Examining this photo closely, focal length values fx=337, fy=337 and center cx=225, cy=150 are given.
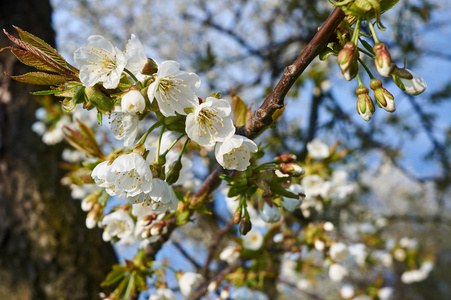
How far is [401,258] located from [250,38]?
171 inches

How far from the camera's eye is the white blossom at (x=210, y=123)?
1.88 feet

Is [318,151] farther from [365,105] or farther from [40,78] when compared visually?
[40,78]

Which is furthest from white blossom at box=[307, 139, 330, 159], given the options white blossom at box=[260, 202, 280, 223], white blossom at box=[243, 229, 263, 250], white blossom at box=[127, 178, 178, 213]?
white blossom at box=[127, 178, 178, 213]

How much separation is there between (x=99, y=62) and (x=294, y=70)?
326mm

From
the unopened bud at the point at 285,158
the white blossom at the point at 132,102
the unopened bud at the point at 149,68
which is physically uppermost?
the unopened bud at the point at 149,68

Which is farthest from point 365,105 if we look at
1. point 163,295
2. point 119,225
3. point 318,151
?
point 318,151

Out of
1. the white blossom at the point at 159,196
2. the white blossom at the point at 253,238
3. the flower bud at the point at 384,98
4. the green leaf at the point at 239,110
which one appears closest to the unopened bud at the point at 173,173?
the white blossom at the point at 159,196

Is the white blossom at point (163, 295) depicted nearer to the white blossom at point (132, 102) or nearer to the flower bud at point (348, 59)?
the white blossom at point (132, 102)

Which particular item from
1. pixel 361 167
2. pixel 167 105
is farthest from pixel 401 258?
pixel 167 105

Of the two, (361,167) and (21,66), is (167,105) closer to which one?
(21,66)

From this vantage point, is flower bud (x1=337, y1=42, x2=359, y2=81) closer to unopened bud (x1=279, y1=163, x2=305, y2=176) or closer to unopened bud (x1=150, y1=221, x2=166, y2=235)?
unopened bud (x1=279, y1=163, x2=305, y2=176)

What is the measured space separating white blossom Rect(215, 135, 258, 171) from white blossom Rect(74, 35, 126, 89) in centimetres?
21

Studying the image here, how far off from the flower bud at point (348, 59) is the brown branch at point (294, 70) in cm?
4

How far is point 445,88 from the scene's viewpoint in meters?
2.59
